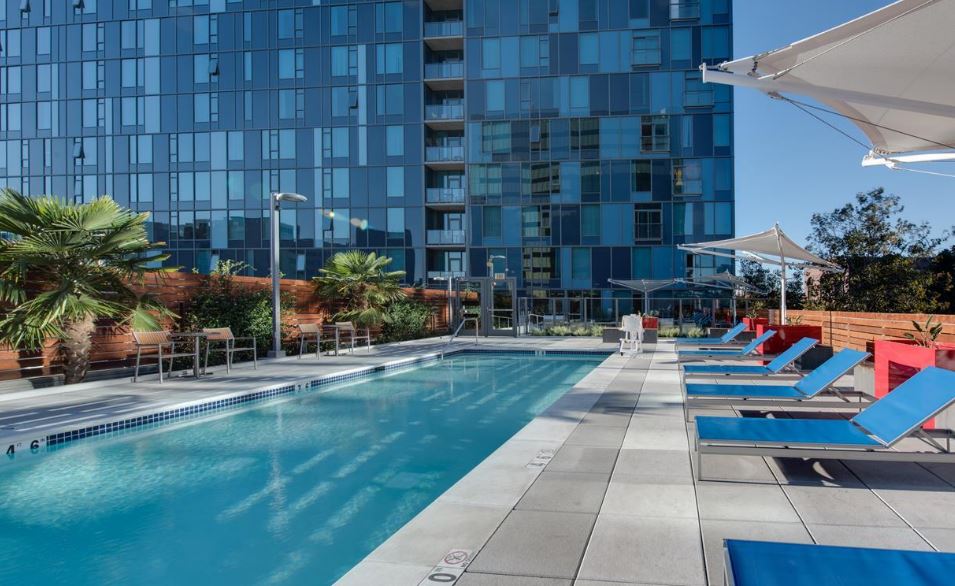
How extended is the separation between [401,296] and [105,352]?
9765 mm

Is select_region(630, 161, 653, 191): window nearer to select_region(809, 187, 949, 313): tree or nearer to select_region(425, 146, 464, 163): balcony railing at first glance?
select_region(425, 146, 464, 163): balcony railing

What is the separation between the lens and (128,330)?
11.0m

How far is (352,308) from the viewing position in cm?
1770

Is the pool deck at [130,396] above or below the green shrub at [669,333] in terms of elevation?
below

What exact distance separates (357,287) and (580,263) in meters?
15.6

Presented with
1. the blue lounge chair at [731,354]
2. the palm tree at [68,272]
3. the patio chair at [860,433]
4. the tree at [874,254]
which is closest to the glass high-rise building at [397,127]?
the tree at [874,254]

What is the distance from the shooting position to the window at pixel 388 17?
104 ft

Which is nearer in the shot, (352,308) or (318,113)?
(352,308)

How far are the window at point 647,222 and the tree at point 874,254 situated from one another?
999 centimetres

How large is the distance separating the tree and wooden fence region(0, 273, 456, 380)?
14824 millimetres

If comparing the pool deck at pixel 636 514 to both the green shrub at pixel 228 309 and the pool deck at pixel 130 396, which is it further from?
the green shrub at pixel 228 309

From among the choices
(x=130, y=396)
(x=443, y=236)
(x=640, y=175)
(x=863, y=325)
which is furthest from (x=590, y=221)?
(x=130, y=396)

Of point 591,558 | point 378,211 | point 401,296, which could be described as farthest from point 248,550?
point 378,211

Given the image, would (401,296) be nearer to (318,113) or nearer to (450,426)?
(450,426)
